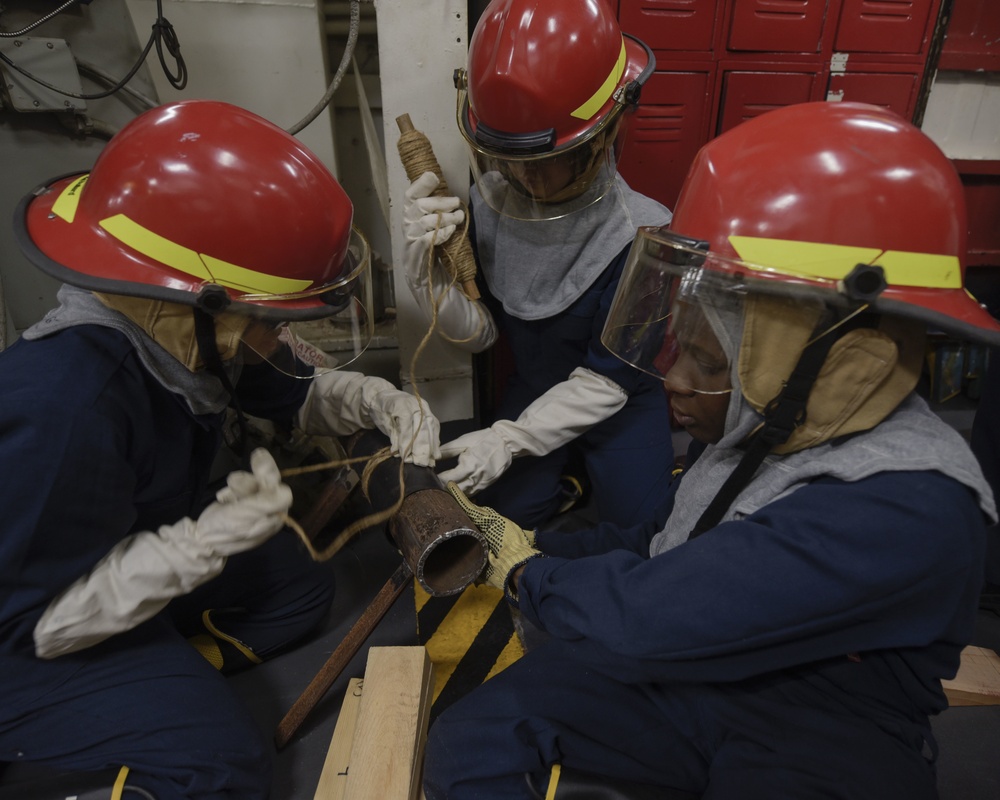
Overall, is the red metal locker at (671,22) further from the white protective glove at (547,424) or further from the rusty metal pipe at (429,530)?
the rusty metal pipe at (429,530)

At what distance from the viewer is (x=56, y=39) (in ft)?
7.35

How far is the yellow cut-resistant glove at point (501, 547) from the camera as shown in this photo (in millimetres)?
1438

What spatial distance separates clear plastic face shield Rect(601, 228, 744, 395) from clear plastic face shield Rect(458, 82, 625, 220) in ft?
1.84

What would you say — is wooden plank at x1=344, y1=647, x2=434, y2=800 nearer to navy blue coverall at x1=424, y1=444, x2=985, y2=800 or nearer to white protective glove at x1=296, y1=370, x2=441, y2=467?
navy blue coverall at x1=424, y1=444, x2=985, y2=800

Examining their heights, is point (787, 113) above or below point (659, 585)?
above

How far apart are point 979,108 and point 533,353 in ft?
10.7

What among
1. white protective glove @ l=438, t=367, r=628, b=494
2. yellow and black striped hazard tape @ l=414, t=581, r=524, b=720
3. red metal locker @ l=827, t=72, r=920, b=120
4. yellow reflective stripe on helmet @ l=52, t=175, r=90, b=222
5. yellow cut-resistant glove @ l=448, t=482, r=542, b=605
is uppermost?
yellow reflective stripe on helmet @ l=52, t=175, r=90, b=222

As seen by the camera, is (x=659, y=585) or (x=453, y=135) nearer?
(x=659, y=585)

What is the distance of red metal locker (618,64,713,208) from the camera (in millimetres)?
2660

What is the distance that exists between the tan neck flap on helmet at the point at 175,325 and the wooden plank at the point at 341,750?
1006 mm

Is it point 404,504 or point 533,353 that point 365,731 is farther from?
point 533,353

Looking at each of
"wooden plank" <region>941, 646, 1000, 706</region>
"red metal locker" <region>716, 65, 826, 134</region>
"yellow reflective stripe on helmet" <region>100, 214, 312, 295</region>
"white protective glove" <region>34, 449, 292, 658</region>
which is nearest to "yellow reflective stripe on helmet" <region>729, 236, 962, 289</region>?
"yellow reflective stripe on helmet" <region>100, 214, 312, 295</region>

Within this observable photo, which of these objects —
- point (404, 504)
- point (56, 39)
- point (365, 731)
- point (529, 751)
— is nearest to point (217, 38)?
point (56, 39)

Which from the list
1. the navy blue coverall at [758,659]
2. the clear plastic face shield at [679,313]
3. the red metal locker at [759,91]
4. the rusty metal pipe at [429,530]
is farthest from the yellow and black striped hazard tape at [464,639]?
the red metal locker at [759,91]
